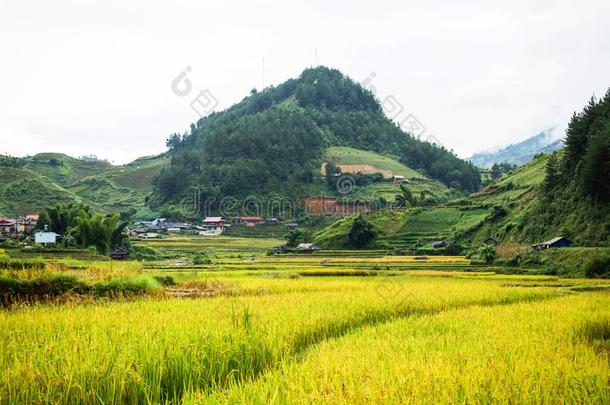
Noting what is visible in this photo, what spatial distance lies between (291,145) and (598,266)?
3844 inches

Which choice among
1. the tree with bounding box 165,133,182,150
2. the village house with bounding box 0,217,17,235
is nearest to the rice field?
the village house with bounding box 0,217,17,235

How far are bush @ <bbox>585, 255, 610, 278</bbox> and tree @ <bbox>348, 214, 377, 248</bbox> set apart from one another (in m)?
33.8

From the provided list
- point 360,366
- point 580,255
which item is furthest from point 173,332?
point 580,255

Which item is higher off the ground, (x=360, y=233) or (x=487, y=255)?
(x=360, y=233)

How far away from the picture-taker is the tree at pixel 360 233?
62312mm

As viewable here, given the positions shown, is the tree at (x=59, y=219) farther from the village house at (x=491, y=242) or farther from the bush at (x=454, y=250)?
the village house at (x=491, y=242)

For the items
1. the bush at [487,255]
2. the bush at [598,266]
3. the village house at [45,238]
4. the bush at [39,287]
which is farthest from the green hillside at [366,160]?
the bush at [39,287]

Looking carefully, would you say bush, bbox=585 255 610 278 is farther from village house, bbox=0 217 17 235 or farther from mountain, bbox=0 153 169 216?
mountain, bbox=0 153 169 216

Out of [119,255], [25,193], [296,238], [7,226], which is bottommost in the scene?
[119,255]

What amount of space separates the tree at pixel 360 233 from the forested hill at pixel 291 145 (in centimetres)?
4356

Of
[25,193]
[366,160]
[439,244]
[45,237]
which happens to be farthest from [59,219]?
[366,160]

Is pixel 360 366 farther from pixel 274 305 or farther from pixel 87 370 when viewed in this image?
pixel 274 305

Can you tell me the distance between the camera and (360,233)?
62.2 metres

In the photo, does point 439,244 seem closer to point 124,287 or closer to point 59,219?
point 59,219
